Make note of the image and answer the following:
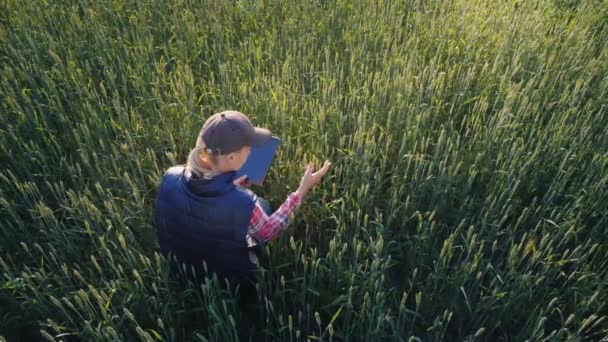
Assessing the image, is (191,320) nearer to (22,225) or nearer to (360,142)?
(22,225)

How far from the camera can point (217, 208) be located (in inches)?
66.3

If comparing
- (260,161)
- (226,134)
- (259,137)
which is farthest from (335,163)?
(226,134)

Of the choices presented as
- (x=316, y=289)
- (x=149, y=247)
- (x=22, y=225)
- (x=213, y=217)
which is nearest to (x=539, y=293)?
(x=316, y=289)

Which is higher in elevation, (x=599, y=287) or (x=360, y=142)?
(x=360, y=142)

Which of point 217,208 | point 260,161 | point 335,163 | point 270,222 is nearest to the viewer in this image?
point 217,208

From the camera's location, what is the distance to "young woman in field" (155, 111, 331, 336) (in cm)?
169

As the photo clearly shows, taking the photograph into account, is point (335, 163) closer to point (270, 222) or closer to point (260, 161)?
point (260, 161)

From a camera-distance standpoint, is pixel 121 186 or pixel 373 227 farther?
pixel 121 186

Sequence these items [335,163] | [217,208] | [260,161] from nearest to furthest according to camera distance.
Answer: [217,208], [260,161], [335,163]

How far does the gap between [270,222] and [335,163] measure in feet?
2.09

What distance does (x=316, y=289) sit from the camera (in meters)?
1.89

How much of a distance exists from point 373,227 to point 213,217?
28.4 inches

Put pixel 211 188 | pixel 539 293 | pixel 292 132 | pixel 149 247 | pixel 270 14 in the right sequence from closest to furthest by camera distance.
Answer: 1. pixel 211 188
2. pixel 539 293
3. pixel 149 247
4. pixel 292 132
5. pixel 270 14

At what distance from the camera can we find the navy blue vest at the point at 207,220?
168cm
